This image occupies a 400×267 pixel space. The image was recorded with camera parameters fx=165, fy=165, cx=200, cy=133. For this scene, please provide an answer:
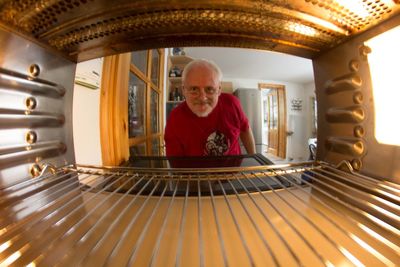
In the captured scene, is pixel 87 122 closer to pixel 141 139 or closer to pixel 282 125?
pixel 141 139

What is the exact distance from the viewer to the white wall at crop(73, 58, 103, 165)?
1.38ft

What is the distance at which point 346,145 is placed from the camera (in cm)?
37

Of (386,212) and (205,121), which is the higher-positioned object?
(205,121)

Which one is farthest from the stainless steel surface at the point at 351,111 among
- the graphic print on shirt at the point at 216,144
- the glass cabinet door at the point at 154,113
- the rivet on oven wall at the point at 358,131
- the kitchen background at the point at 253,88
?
the glass cabinet door at the point at 154,113

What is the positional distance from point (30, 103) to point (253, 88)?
142cm

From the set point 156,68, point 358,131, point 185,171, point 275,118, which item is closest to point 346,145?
point 358,131

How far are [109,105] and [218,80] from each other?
52 cm

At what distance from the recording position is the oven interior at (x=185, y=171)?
7.9 inches

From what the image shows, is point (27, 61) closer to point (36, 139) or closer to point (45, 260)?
point (36, 139)

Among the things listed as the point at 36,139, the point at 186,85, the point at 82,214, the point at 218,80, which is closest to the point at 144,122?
the point at 186,85

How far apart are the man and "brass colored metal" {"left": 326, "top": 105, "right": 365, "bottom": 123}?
395 millimetres

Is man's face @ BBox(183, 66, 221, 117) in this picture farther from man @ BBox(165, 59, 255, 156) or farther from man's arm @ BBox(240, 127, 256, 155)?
man's arm @ BBox(240, 127, 256, 155)

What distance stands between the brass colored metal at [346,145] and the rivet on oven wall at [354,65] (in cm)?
15

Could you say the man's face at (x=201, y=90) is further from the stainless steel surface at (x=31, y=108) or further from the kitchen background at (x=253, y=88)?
the stainless steel surface at (x=31, y=108)
